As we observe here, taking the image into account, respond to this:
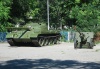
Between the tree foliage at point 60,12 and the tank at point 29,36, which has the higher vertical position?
the tree foliage at point 60,12

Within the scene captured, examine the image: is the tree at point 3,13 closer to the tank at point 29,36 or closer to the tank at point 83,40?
the tank at point 29,36

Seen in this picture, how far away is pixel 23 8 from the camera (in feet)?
165

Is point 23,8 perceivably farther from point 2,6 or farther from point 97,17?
point 97,17

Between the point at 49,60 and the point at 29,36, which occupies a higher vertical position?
the point at 29,36

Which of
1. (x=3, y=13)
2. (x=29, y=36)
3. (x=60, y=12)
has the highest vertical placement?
(x=3, y=13)

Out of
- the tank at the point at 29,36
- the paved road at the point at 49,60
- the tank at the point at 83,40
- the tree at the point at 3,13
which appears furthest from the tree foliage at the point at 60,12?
the paved road at the point at 49,60

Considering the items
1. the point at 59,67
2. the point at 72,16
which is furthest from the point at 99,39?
the point at 59,67

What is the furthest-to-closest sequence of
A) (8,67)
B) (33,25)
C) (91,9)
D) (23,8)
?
(23,8) < (91,9) < (33,25) < (8,67)

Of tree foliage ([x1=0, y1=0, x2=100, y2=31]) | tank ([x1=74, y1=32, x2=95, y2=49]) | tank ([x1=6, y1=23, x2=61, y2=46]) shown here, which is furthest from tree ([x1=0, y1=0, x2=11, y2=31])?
tank ([x1=74, y1=32, x2=95, y2=49])

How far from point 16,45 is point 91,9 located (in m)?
18.9

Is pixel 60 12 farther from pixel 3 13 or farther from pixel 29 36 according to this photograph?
pixel 29 36

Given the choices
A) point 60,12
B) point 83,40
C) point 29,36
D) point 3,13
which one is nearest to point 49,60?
point 83,40

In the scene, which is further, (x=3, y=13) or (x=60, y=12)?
(x=60, y=12)

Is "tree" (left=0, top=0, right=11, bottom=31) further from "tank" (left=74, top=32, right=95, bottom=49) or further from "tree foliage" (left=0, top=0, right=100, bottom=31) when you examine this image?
"tank" (left=74, top=32, right=95, bottom=49)
